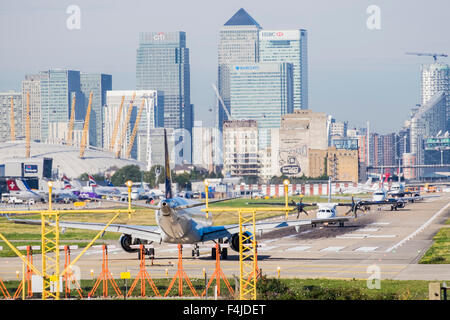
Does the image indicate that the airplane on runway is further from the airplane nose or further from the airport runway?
the airport runway

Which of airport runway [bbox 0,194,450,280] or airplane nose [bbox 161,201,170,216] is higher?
airplane nose [bbox 161,201,170,216]

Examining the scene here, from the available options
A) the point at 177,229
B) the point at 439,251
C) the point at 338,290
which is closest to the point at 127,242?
the point at 177,229

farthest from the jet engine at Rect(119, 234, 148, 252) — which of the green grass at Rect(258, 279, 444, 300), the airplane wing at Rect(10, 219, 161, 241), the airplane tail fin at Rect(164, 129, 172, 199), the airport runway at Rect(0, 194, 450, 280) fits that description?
the green grass at Rect(258, 279, 444, 300)

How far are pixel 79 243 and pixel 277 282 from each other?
53.7 metres

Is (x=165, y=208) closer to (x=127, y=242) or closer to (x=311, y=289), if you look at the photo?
(x=311, y=289)

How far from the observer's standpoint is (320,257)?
278ft

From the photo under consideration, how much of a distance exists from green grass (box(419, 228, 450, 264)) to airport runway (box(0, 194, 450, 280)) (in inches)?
40.5

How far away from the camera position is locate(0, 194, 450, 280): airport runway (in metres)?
69.6

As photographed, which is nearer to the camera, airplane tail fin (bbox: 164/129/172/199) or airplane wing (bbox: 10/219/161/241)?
airplane tail fin (bbox: 164/129/172/199)

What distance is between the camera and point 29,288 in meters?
57.6

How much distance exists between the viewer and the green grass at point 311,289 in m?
50.5

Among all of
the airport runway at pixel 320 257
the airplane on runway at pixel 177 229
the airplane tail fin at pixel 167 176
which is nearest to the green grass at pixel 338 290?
the airport runway at pixel 320 257

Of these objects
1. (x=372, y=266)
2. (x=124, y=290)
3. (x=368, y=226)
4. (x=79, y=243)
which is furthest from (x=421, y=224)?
(x=124, y=290)

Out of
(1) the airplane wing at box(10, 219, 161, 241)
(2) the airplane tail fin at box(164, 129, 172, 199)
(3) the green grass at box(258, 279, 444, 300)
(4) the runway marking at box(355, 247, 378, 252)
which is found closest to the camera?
(3) the green grass at box(258, 279, 444, 300)
